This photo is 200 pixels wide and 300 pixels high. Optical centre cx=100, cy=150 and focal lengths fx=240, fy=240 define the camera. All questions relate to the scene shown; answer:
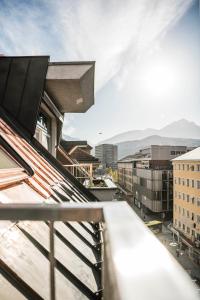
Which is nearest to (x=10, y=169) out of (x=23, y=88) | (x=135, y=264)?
(x=135, y=264)

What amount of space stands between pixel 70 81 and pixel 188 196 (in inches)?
1814

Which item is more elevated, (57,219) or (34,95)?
(34,95)

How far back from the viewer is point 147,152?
3324 inches

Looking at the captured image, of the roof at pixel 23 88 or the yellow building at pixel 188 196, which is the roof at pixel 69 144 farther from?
the yellow building at pixel 188 196

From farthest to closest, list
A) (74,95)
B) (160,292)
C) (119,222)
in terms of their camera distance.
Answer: (74,95) < (119,222) < (160,292)

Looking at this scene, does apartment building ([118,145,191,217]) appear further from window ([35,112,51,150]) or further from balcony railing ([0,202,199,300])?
balcony railing ([0,202,199,300])

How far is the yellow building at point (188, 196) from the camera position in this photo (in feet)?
143

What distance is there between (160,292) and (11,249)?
1.96 m

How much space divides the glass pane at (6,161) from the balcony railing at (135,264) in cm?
240

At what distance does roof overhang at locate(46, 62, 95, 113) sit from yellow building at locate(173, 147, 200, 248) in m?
38.7

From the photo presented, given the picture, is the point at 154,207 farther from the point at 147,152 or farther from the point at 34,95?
the point at 34,95

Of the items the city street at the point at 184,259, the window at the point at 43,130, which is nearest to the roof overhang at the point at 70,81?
the window at the point at 43,130

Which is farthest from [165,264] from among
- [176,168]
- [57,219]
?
[176,168]

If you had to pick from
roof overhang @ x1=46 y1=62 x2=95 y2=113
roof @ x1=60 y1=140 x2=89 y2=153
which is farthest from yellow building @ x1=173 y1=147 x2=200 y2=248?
roof overhang @ x1=46 y1=62 x2=95 y2=113
